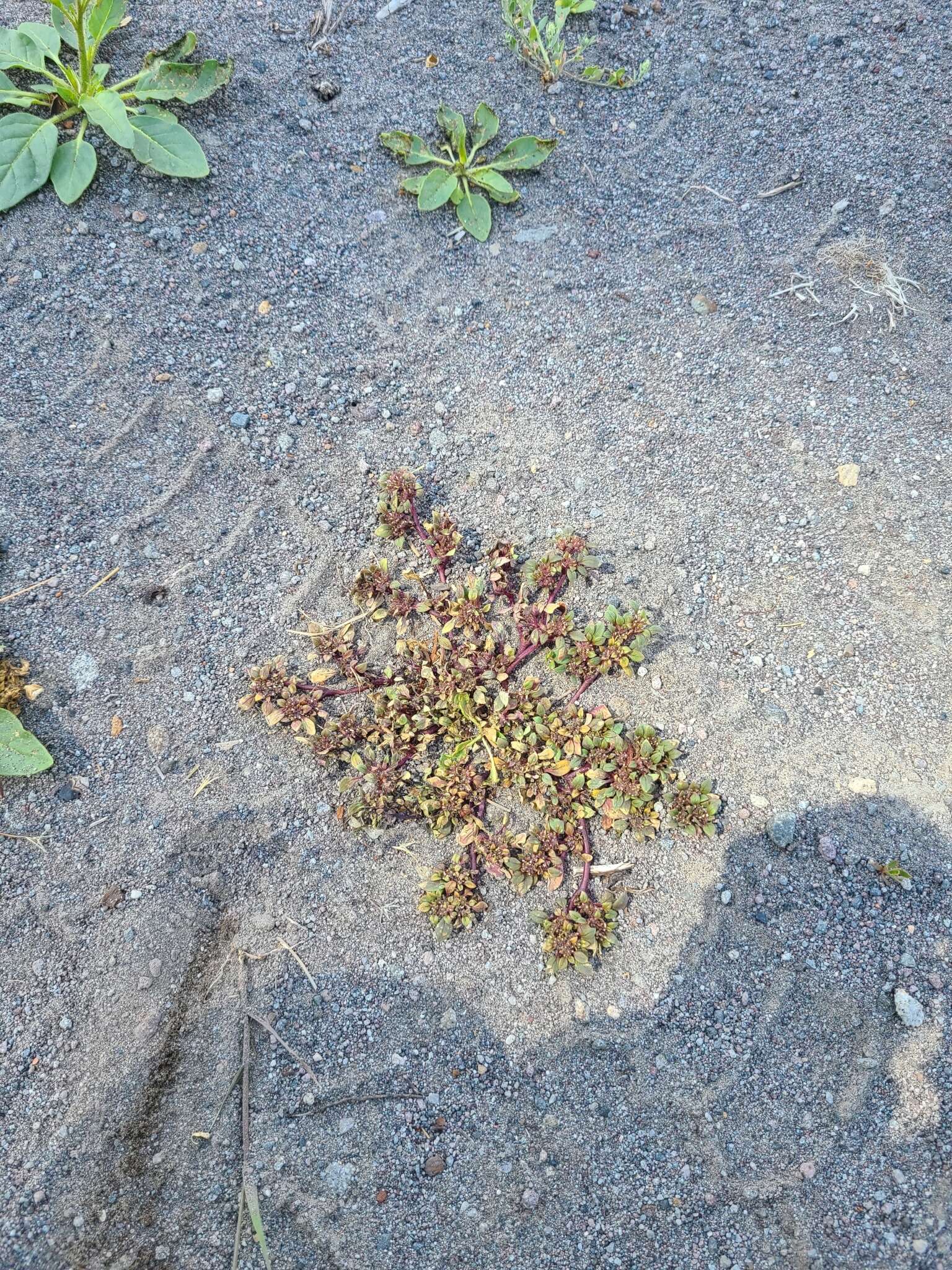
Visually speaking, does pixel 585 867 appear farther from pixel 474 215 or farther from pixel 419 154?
pixel 419 154

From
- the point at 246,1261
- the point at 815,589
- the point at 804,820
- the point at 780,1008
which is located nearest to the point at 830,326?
the point at 815,589

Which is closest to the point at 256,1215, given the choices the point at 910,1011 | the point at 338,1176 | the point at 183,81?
the point at 338,1176

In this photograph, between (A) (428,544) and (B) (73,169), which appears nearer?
(A) (428,544)

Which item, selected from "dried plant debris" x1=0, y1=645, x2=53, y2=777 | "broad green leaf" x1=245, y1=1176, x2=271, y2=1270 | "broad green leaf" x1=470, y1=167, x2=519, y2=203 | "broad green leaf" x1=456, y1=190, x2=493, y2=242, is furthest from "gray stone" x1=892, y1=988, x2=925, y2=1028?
"broad green leaf" x1=470, y1=167, x2=519, y2=203

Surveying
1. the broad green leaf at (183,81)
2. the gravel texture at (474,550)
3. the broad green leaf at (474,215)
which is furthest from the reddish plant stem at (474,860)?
the broad green leaf at (183,81)

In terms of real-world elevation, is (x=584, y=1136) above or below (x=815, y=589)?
below

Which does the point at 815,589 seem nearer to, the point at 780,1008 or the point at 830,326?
the point at 830,326
